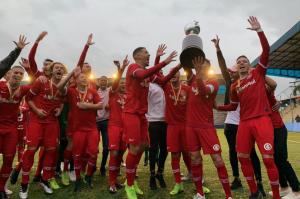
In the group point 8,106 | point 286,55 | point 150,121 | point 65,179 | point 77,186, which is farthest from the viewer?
point 286,55

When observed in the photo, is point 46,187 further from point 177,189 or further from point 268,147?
point 268,147

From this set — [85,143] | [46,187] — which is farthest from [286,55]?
[46,187]

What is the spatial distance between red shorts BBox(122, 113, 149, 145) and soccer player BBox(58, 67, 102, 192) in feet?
3.52

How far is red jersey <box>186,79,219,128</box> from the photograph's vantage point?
673 cm

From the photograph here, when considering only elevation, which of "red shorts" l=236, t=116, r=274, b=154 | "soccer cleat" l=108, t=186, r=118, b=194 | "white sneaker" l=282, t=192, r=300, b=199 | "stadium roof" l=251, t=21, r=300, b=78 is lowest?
"white sneaker" l=282, t=192, r=300, b=199

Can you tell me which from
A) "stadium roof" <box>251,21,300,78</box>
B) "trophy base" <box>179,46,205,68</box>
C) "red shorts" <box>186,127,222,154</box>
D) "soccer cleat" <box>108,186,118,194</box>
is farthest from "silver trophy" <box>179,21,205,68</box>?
"stadium roof" <box>251,21,300,78</box>

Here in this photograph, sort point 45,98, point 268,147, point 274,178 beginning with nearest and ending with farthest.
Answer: point 274,178 < point 268,147 < point 45,98

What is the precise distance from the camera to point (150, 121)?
8289 mm

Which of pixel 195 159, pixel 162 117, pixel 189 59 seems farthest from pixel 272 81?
pixel 162 117

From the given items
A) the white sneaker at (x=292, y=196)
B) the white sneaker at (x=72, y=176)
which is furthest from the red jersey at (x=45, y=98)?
the white sneaker at (x=292, y=196)

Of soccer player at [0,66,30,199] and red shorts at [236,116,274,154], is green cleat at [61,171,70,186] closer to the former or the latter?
soccer player at [0,66,30,199]

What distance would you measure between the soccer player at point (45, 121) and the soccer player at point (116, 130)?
1.24 metres

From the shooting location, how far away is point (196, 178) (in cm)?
668

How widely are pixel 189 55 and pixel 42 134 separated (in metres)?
3.43
